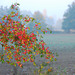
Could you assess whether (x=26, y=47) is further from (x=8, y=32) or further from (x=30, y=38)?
(x=8, y=32)

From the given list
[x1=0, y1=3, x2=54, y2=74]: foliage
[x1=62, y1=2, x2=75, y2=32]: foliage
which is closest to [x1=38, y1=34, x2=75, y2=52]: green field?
[x1=0, y1=3, x2=54, y2=74]: foliage

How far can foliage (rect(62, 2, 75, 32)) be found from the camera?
70.4m

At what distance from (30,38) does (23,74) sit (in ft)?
7.71

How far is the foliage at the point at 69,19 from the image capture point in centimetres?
7044

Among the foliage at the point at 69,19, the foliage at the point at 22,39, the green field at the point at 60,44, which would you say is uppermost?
the foliage at the point at 69,19

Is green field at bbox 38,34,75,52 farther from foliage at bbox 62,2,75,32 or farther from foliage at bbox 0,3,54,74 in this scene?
foliage at bbox 62,2,75,32

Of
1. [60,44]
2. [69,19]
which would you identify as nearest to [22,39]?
[60,44]

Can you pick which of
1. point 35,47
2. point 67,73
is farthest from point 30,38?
point 67,73

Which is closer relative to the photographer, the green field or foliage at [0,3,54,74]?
foliage at [0,3,54,74]

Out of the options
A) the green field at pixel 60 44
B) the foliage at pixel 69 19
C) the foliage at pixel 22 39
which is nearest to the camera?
the foliage at pixel 22 39

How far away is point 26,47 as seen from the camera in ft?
20.0

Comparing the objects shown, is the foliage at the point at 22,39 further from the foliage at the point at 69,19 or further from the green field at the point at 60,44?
the foliage at the point at 69,19

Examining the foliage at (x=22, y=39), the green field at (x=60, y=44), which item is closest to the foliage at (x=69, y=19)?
the green field at (x=60, y=44)

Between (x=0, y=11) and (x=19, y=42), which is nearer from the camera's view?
(x=19, y=42)
